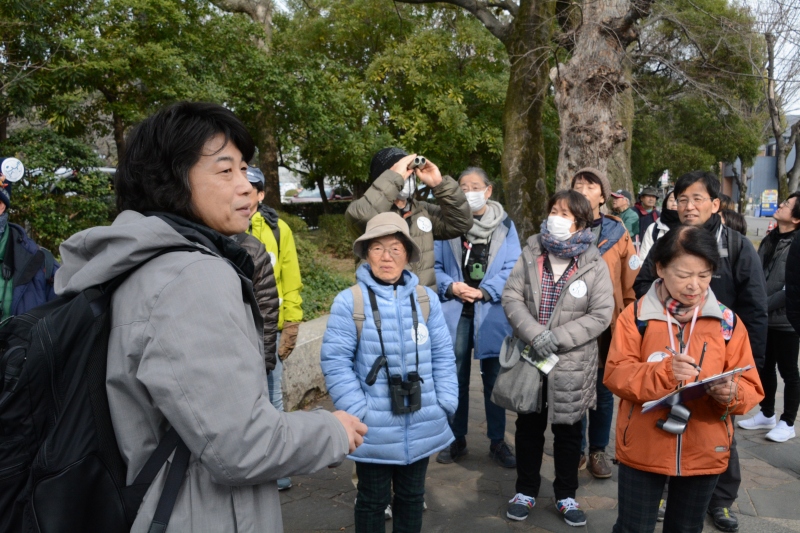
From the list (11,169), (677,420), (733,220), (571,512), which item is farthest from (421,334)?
(733,220)

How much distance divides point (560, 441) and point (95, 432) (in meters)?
2.89

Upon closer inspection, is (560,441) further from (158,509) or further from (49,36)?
(49,36)

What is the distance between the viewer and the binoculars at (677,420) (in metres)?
2.66

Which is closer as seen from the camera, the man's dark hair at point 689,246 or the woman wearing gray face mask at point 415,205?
the man's dark hair at point 689,246

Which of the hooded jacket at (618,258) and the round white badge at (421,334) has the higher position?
the hooded jacket at (618,258)

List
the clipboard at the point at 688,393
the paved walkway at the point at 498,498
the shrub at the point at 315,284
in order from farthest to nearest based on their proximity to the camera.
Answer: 1. the shrub at the point at 315,284
2. the paved walkway at the point at 498,498
3. the clipboard at the point at 688,393

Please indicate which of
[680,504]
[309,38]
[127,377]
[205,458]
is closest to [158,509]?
[205,458]

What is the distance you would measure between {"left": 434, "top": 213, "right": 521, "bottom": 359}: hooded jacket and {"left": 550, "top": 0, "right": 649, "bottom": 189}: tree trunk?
92.9 inches

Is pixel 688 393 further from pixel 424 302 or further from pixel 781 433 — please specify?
pixel 781 433

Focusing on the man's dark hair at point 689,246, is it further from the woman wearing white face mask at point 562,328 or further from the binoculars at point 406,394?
the binoculars at point 406,394

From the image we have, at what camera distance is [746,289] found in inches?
142

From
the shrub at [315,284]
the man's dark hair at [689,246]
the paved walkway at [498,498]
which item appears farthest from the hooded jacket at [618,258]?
the shrub at [315,284]

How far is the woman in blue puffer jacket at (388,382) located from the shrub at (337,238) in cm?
1075

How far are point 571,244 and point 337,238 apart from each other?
11141mm
